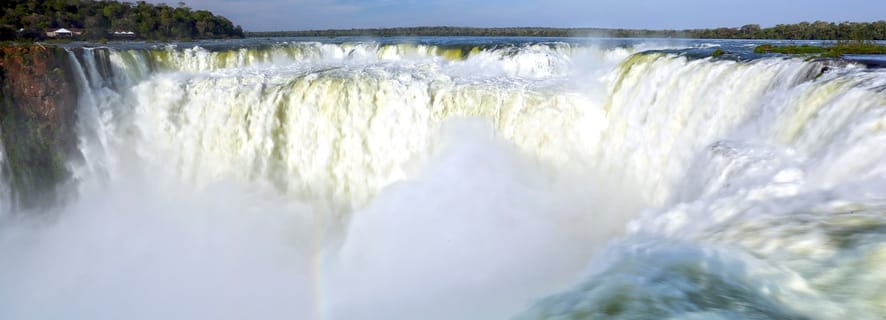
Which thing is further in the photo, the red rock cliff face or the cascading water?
the red rock cliff face

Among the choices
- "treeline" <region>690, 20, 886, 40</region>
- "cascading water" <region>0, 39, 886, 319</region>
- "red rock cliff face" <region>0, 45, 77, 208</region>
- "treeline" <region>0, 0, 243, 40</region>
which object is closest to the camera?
"cascading water" <region>0, 39, 886, 319</region>

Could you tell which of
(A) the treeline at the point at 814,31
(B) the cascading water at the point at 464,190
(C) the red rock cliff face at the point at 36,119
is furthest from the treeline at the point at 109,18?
(A) the treeline at the point at 814,31

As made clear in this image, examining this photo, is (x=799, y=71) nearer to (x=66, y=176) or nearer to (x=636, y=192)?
(x=636, y=192)

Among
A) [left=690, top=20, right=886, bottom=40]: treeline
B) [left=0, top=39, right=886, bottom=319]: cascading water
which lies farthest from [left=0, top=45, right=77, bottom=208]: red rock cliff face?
[left=690, top=20, right=886, bottom=40]: treeline

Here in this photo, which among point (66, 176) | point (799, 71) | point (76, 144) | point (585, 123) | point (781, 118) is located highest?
point (799, 71)

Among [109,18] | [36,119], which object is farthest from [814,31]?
[109,18]

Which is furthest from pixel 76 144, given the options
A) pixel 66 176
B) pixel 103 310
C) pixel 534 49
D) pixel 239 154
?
pixel 534 49

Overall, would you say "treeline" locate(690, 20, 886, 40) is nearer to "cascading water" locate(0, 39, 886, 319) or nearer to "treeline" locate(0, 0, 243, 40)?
"cascading water" locate(0, 39, 886, 319)

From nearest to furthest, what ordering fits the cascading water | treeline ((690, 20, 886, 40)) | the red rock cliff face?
1. the cascading water
2. the red rock cliff face
3. treeline ((690, 20, 886, 40))
